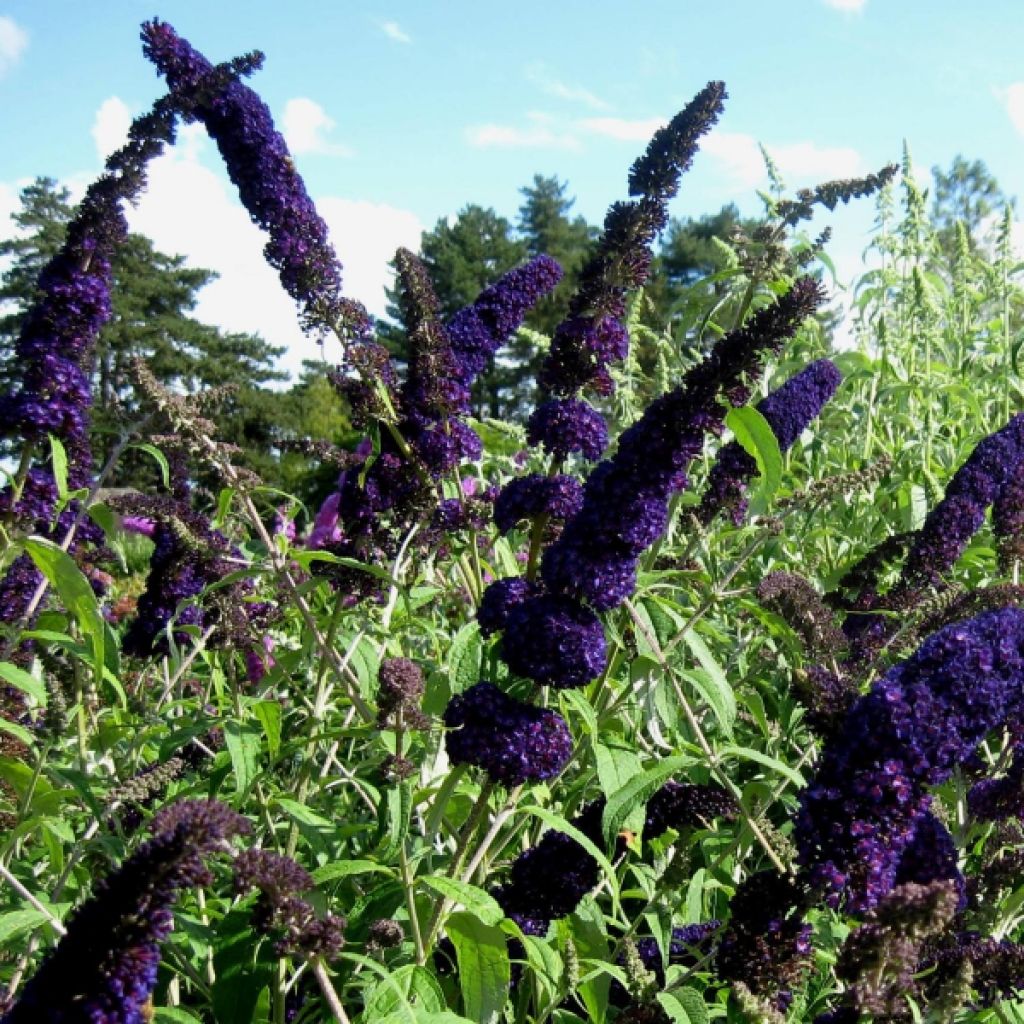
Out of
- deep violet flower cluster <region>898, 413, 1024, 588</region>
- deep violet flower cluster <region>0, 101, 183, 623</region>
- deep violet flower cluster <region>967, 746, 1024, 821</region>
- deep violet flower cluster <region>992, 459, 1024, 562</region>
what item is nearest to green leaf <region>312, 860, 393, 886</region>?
deep violet flower cluster <region>967, 746, 1024, 821</region>

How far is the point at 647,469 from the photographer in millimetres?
2062

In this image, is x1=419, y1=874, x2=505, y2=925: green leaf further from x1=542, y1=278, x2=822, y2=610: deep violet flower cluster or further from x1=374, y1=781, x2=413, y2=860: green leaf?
x1=542, y1=278, x2=822, y2=610: deep violet flower cluster

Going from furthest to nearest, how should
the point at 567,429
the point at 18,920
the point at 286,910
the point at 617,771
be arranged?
the point at 567,429 → the point at 617,771 → the point at 18,920 → the point at 286,910

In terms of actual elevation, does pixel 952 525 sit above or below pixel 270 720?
above

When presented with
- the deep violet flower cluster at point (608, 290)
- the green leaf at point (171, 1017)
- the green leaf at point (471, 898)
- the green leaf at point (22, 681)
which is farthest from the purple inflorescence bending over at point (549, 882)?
the green leaf at point (22, 681)

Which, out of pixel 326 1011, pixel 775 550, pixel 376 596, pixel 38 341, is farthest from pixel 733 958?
pixel 775 550

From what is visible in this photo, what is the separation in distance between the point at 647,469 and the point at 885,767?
70 centimetres

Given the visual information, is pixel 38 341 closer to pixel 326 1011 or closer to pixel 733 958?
pixel 326 1011

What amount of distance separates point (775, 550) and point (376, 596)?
2.69 metres

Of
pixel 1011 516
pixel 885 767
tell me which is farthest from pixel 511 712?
pixel 1011 516

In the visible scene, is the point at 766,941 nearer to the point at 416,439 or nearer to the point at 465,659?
the point at 465,659

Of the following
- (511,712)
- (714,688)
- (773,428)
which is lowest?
(511,712)

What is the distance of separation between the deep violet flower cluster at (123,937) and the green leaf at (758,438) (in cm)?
132

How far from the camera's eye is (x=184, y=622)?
12.8ft
